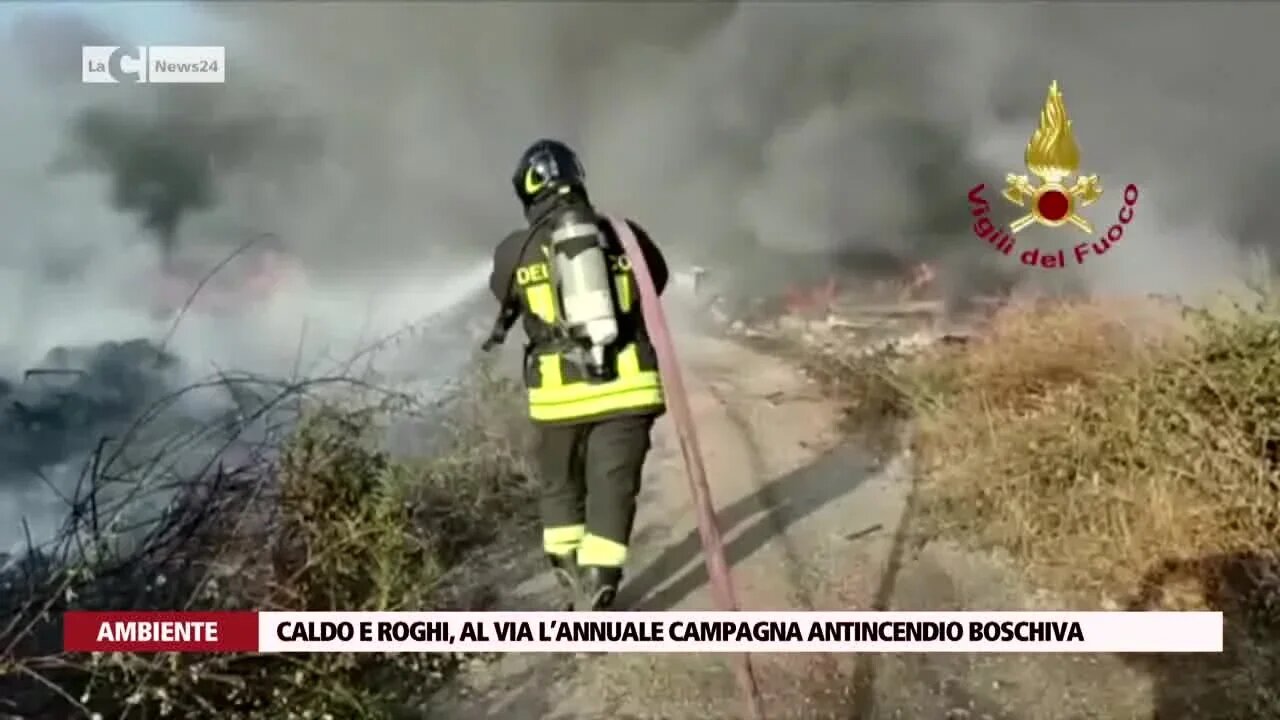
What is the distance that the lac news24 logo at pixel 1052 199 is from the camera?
1721 millimetres

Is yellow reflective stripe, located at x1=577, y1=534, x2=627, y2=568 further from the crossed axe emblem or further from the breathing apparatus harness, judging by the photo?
the crossed axe emblem

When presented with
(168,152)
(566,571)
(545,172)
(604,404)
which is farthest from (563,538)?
(168,152)

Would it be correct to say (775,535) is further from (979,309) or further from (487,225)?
(487,225)

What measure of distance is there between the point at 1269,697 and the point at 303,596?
44.9 inches

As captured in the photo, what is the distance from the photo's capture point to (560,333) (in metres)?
1.70

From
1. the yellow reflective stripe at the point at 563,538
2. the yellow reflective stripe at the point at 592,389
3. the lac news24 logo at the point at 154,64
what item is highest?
the lac news24 logo at the point at 154,64

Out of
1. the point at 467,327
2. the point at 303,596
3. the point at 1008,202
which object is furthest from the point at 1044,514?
the point at 303,596

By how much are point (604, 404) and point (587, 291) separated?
0.44 feet

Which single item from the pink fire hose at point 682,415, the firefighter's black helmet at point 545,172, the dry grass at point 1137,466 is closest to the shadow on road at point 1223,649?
the dry grass at point 1137,466

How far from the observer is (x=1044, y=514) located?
5.67 feet

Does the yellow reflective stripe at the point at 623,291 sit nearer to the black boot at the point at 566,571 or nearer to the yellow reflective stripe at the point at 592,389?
the yellow reflective stripe at the point at 592,389

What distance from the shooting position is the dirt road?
1700mm

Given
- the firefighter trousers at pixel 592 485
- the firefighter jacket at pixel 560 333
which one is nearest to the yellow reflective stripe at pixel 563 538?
the firefighter trousers at pixel 592 485

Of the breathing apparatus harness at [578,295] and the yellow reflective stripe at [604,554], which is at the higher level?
the breathing apparatus harness at [578,295]
